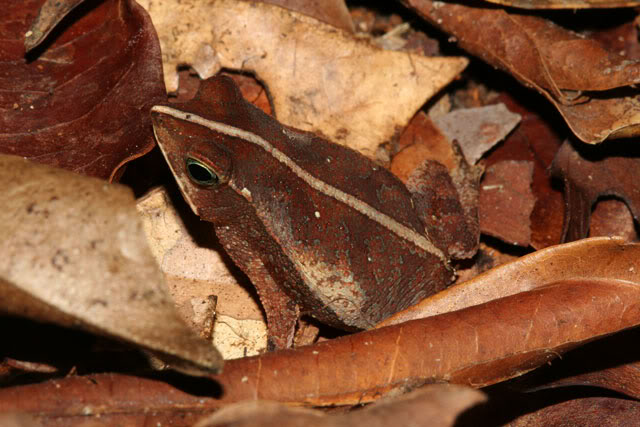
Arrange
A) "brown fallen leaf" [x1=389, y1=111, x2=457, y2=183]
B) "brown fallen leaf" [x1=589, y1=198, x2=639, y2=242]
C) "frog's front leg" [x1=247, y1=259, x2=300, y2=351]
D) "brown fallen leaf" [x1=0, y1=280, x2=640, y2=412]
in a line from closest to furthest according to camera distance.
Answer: "brown fallen leaf" [x1=0, y1=280, x2=640, y2=412]
"frog's front leg" [x1=247, y1=259, x2=300, y2=351]
"brown fallen leaf" [x1=589, y1=198, x2=639, y2=242]
"brown fallen leaf" [x1=389, y1=111, x2=457, y2=183]

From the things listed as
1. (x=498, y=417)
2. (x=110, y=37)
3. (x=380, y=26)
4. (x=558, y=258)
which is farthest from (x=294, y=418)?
(x=380, y=26)

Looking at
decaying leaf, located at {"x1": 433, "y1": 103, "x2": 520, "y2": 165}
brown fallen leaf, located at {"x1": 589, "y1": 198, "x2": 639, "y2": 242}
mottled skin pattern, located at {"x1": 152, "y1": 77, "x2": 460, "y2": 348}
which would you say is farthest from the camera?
decaying leaf, located at {"x1": 433, "y1": 103, "x2": 520, "y2": 165}

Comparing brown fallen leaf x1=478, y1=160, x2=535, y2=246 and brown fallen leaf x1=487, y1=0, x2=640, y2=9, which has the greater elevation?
brown fallen leaf x1=487, y1=0, x2=640, y2=9

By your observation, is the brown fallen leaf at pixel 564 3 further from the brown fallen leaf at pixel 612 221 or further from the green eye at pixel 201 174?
the green eye at pixel 201 174

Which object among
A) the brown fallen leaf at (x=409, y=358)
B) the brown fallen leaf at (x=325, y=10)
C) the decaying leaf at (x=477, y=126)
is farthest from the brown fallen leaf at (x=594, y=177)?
the brown fallen leaf at (x=325, y=10)

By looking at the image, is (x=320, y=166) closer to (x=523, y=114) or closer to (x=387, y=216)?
(x=387, y=216)

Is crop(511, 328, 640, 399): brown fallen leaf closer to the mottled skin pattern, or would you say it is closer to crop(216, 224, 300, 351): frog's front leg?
the mottled skin pattern

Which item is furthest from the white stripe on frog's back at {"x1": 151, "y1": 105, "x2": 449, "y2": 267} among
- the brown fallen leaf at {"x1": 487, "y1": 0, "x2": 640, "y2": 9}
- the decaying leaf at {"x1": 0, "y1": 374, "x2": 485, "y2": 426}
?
the brown fallen leaf at {"x1": 487, "y1": 0, "x2": 640, "y2": 9}
